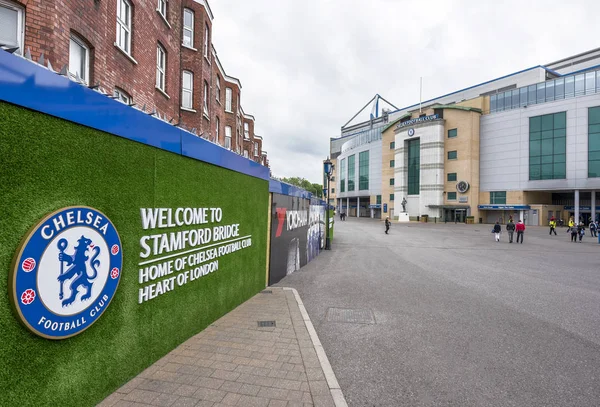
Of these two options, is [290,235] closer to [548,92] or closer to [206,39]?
[206,39]

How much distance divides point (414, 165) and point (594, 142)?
24.7m

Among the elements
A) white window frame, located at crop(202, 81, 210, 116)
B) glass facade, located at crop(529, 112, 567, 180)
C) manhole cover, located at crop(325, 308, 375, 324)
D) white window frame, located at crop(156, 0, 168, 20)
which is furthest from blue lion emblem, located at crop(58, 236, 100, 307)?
glass facade, located at crop(529, 112, 567, 180)

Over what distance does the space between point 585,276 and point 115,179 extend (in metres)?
14.5

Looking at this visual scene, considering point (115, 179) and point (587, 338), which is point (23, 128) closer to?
point (115, 179)

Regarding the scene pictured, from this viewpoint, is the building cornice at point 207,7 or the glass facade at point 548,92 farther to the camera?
the glass facade at point 548,92

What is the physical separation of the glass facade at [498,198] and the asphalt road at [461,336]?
44.9 m

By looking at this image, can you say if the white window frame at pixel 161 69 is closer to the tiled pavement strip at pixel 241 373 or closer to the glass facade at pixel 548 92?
the tiled pavement strip at pixel 241 373

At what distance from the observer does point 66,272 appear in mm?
2852

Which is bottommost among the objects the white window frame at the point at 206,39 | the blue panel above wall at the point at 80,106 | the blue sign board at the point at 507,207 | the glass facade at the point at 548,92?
the blue sign board at the point at 507,207

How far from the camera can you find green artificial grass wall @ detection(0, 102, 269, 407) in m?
2.42

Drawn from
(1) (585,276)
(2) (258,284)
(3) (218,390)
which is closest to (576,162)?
(1) (585,276)

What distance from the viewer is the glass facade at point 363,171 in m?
76.1

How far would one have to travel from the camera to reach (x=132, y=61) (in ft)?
35.1

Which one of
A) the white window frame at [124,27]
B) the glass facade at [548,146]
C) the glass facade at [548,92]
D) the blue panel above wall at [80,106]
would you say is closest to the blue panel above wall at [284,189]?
the blue panel above wall at [80,106]
